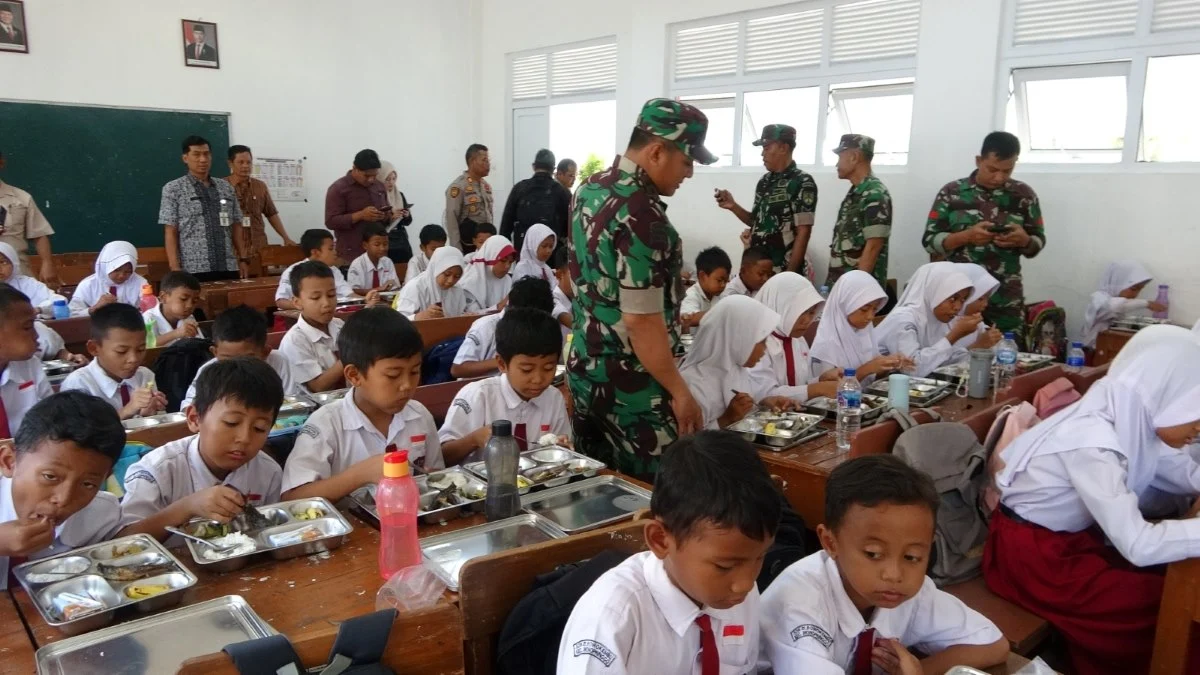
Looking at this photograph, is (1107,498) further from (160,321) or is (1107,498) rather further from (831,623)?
(160,321)

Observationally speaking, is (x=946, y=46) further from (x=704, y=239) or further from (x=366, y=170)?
(x=366, y=170)

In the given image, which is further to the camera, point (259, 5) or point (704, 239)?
point (259, 5)

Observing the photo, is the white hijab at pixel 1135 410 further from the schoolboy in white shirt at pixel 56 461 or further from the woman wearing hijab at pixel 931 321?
the schoolboy in white shirt at pixel 56 461

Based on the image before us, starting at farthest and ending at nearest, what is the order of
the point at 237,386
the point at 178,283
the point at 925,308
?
the point at 178,283, the point at 925,308, the point at 237,386

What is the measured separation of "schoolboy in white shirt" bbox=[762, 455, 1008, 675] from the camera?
1542 mm

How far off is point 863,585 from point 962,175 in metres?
5.10

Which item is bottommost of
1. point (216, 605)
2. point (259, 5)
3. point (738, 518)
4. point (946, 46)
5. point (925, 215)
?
point (216, 605)

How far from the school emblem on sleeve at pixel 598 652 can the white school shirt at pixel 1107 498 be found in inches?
61.6

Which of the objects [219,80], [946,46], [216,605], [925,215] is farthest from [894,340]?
[219,80]

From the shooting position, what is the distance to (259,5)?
8367 millimetres

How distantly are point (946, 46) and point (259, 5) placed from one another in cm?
674

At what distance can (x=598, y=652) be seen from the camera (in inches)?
49.5

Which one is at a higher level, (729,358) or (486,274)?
(486,274)

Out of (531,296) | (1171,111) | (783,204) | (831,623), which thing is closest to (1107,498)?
(831,623)
